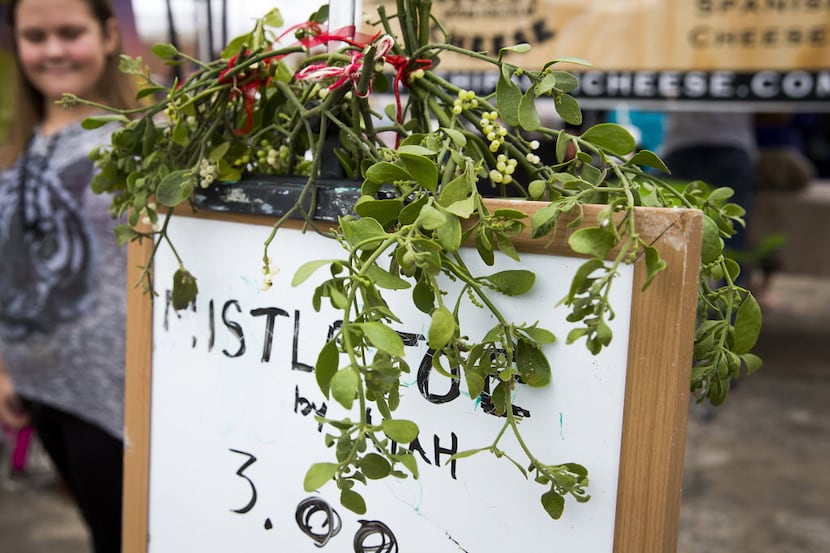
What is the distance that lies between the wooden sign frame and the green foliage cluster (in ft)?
0.06

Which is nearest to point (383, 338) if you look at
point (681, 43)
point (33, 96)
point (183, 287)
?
point (183, 287)

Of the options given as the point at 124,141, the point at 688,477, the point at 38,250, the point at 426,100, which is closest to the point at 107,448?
the point at 38,250

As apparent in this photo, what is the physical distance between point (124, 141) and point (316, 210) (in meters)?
0.20

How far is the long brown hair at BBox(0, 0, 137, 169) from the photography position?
1.64m

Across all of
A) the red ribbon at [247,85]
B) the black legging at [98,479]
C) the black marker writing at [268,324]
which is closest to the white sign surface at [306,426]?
the black marker writing at [268,324]

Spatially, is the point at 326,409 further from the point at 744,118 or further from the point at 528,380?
the point at 744,118

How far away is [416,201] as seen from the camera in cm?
56

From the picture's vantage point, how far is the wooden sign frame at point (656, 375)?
560 millimetres

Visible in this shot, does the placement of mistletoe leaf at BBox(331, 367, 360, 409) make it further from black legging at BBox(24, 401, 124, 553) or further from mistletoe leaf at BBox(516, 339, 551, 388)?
black legging at BBox(24, 401, 124, 553)

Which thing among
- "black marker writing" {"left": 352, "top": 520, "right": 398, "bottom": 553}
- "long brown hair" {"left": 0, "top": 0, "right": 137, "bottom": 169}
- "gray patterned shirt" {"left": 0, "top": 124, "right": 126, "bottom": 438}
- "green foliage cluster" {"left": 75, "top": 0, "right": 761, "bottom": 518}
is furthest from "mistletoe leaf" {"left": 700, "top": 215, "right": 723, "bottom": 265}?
"long brown hair" {"left": 0, "top": 0, "right": 137, "bottom": 169}

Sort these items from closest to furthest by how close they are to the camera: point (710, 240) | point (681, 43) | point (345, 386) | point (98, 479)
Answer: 1. point (345, 386)
2. point (710, 240)
3. point (98, 479)
4. point (681, 43)

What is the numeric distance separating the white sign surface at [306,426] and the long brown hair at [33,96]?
936 millimetres

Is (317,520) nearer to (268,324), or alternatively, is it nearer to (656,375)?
(268,324)

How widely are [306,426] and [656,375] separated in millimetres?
325
